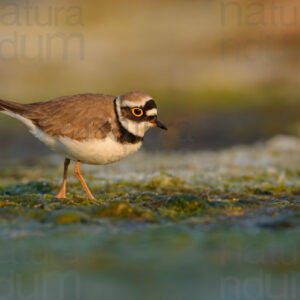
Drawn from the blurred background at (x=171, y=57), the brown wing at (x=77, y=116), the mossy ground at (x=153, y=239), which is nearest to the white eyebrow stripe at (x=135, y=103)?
the brown wing at (x=77, y=116)

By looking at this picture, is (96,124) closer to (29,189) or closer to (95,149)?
(95,149)

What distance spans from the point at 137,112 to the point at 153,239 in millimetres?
1875

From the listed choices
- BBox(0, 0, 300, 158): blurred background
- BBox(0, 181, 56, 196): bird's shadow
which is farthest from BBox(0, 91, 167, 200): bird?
BBox(0, 0, 300, 158): blurred background

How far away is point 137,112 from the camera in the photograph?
571cm

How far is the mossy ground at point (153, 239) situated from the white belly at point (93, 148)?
0.48m

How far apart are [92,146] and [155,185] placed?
4.79 ft

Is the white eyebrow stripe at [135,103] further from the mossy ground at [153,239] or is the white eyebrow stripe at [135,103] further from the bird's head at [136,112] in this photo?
the mossy ground at [153,239]

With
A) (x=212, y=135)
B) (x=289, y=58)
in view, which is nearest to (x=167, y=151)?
(x=212, y=135)

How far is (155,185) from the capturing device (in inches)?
265

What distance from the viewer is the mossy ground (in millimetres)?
3361

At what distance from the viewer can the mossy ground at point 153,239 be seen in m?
3.36

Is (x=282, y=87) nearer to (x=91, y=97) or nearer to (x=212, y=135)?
(x=212, y=135)

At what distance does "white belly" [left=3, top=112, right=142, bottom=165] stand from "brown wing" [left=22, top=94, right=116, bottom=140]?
6cm

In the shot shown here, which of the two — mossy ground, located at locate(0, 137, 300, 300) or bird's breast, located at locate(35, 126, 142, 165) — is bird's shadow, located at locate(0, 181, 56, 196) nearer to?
mossy ground, located at locate(0, 137, 300, 300)
